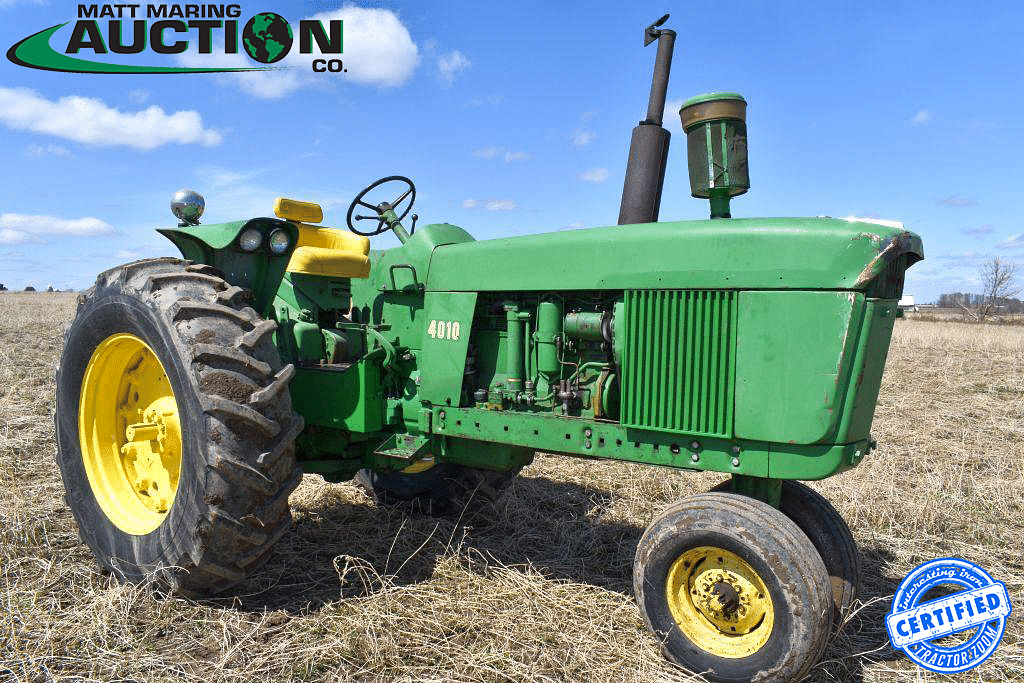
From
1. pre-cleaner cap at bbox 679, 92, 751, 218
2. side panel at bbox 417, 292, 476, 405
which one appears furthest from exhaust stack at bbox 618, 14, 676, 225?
side panel at bbox 417, 292, 476, 405

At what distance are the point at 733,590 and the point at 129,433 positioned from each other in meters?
3.12

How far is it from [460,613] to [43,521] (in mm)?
2669

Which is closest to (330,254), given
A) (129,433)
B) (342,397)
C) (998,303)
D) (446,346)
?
(342,397)

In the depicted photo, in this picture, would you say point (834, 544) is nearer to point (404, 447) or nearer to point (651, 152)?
point (404, 447)

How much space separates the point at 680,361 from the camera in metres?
3.02

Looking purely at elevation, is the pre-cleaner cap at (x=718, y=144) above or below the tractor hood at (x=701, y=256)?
above

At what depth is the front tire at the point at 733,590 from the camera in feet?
8.57

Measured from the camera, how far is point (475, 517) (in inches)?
187

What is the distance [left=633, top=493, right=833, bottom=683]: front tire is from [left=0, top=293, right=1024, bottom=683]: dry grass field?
0.19 metres

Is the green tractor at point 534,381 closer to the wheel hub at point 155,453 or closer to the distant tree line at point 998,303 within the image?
the wheel hub at point 155,453

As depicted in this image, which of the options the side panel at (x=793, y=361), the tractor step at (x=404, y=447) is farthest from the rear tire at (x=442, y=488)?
the side panel at (x=793, y=361)

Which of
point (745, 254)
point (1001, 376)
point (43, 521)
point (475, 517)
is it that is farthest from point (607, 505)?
point (1001, 376)

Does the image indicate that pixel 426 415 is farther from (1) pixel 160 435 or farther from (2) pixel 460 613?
(1) pixel 160 435

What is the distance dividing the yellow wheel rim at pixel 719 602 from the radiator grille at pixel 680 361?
53 centimetres
